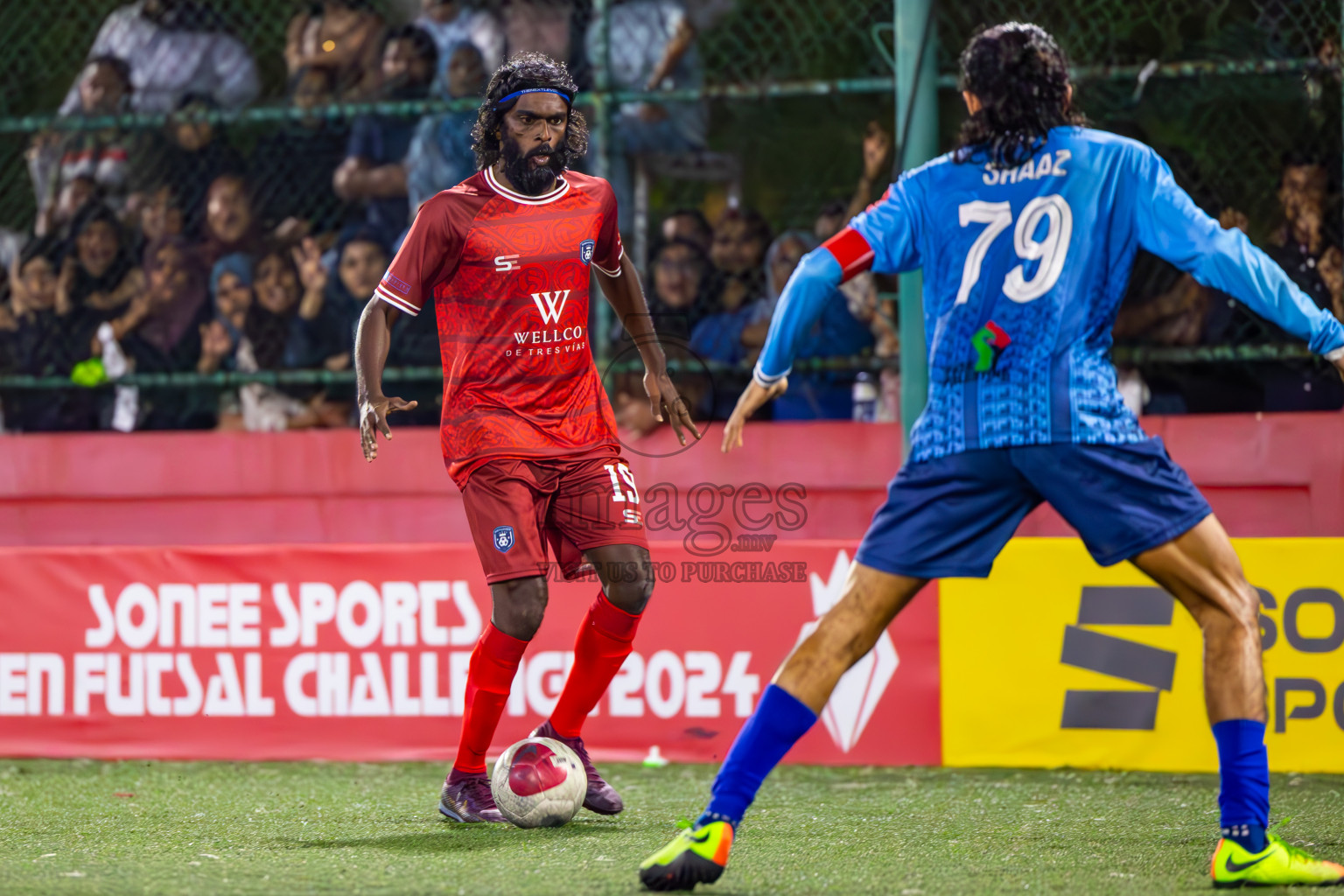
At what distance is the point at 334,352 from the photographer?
8.08 m

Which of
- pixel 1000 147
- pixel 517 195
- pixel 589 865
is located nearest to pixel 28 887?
pixel 589 865

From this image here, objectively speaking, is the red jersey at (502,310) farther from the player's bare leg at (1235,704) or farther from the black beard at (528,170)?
the player's bare leg at (1235,704)

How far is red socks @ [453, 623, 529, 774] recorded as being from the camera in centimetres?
482

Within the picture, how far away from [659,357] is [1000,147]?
1.82m

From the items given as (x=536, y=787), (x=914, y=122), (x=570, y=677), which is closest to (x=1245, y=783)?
(x=536, y=787)

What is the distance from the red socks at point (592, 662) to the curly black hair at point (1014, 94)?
1929 millimetres

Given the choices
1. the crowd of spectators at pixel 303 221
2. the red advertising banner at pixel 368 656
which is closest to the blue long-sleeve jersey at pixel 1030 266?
the red advertising banner at pixel 368 656

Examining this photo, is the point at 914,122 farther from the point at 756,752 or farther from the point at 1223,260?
the point at 756,752

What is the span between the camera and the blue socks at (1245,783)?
3539 mm

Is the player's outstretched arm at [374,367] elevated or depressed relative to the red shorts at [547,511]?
elevated

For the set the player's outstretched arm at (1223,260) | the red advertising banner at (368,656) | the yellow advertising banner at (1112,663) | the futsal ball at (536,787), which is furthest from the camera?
the red advertising banner at (368,656)

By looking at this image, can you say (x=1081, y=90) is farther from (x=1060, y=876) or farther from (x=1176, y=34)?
(x=1060, y=876)

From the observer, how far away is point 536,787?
4.64 metres

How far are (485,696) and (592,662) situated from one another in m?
0.35
